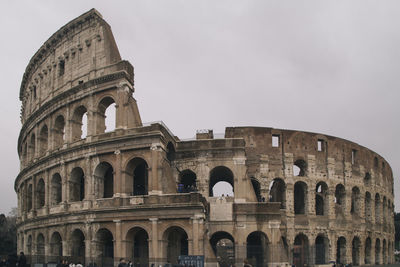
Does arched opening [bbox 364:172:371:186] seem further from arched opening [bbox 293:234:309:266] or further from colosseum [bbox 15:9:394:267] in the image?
arched opening [bbox 293:234:309:266]

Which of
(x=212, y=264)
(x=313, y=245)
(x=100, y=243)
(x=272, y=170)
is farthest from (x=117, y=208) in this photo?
(x=313, y=245)

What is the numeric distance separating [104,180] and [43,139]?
802 cm

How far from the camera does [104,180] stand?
2681cm

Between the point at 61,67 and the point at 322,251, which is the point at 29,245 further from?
the point at 322,251

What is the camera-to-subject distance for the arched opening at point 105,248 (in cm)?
2473

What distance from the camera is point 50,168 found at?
95.2ft

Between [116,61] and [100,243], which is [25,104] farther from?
[100,243]

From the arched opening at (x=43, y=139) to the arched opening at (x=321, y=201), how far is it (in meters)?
19.9

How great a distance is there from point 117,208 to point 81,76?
9.21 m

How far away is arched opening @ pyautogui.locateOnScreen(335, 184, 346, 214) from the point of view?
1298 inches

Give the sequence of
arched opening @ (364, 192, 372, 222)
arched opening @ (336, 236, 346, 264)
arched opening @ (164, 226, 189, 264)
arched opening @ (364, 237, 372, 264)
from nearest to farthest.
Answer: arched opening @ (164, 226, 189, 264) → arched opening @ (336, 236, 346, 264) → arched opening @ (364, 237, 372, 264) → arched opening @ (364, 192, 372, 222)

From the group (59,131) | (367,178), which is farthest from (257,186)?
(59,131)

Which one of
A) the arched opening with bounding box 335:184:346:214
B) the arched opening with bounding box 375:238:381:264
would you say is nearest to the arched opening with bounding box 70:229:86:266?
the arched opening with bounding box 335:184:346:214

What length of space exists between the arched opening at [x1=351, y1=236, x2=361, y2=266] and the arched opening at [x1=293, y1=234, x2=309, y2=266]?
5.86 meters
